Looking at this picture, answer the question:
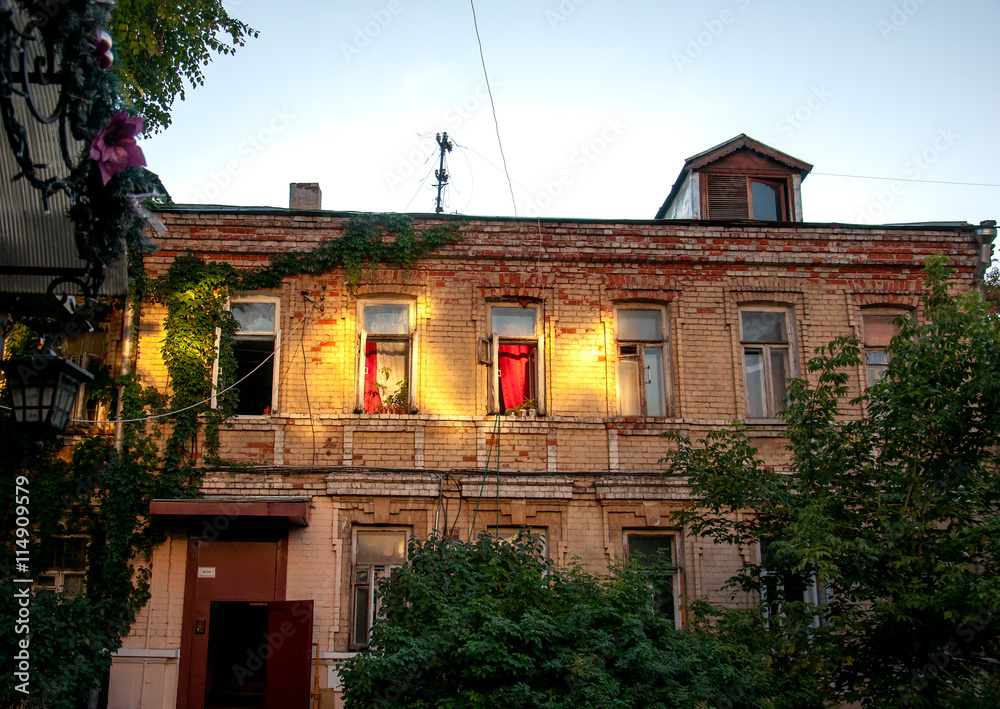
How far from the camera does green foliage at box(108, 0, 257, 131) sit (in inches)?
575

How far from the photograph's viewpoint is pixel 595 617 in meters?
8.16

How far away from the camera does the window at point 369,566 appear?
11273mm

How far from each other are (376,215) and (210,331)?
284 cm

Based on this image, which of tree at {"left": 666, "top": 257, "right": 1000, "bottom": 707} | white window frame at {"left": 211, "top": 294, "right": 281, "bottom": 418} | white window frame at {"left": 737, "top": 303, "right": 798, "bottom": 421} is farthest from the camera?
white window frame at {"left": 737, "top": 303, "right": 798, "bottom": 421}

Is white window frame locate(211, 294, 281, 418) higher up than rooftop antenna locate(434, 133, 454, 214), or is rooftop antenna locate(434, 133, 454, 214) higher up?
rooftop antenna locate(434, 133, 454, 214)

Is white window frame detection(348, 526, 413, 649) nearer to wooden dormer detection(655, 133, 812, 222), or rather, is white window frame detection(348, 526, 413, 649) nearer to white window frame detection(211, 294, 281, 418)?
white window frame detection(211, 294, 281, 418)

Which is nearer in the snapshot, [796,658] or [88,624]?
[796,658]

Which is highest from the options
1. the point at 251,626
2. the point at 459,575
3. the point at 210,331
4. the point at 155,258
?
the point at 155,258

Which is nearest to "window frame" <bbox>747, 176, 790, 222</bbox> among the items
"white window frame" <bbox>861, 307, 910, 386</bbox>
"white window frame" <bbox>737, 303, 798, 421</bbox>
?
"white window frame" <bbox>737, 303, 798, 421</bbox>

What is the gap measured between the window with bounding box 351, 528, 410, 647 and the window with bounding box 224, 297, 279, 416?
231cm

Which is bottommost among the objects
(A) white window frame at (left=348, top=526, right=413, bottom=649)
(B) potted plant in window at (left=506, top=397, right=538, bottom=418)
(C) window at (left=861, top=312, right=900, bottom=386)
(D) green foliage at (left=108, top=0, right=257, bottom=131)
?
(A) white window frame at (left=348, top=526, right=413, bottom=649)

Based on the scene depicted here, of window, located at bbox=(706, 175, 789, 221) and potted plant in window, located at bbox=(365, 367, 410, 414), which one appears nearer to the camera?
potted plant in window, located at bbox=(365, 367, 410, 414)

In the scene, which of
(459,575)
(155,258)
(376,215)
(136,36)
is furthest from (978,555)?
(136,36)

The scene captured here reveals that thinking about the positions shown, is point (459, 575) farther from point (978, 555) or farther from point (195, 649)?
point (978, 555)
